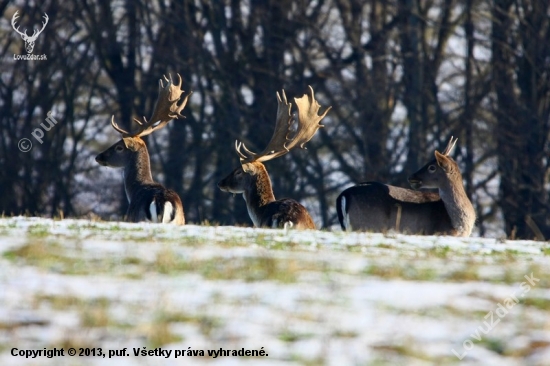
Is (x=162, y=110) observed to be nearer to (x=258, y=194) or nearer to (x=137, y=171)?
(x=137, y=171)

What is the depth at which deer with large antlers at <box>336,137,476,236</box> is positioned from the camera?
14.6 metres

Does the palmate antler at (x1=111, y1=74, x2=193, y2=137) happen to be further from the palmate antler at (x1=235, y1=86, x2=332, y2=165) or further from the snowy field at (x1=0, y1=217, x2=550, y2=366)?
the snowy field at (x1=0, y1=217, x2=550, y2=366)

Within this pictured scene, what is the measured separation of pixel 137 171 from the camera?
54.3 ft

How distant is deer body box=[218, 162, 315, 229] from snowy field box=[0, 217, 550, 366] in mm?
4047

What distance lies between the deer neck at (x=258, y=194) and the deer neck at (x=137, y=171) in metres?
1.38

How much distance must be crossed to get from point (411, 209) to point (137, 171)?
3642 mm

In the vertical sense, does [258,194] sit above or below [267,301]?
above

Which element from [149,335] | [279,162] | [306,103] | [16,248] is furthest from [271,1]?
[149,335]

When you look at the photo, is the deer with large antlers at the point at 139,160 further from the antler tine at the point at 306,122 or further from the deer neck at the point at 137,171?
the antler tine at the point at 306,122

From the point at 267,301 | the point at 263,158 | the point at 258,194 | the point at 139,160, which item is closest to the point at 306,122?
the point at 263,158

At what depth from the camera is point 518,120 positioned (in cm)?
2858

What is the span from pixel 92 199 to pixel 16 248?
26.9 meters

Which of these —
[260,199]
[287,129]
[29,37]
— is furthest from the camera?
[29,37]

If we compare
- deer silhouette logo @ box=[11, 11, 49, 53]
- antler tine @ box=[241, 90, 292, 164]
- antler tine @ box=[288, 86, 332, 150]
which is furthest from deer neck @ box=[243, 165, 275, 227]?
deer silhouette logo @ box=[11, 11, 49, 53]
